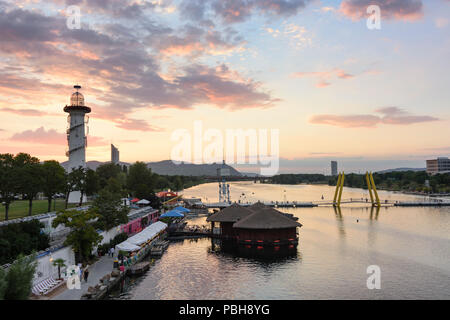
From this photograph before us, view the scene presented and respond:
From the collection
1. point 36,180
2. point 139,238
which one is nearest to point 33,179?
point 36,180

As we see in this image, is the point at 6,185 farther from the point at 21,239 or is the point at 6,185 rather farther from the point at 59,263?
the point at 59,263

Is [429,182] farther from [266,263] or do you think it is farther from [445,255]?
[266,263]

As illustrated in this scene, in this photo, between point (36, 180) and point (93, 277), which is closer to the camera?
point (93, 277)

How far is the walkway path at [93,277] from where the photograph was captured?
2367 cm

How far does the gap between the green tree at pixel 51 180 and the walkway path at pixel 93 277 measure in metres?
18.5

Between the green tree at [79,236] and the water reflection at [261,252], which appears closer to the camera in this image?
the green tree at [79,236]

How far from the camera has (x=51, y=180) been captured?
48.2 metres

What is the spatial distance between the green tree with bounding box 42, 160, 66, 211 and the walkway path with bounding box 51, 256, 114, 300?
18463 mm

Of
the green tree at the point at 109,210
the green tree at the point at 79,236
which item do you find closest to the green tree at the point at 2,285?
the green tree at the point at 79,236

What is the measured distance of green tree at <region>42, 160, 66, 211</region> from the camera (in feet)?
157

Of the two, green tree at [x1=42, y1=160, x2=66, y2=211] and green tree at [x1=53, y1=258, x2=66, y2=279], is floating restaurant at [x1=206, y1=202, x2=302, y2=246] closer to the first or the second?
green tree at [x1=53, y1=258, x2=66, y2=279]

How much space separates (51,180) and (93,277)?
998 inches

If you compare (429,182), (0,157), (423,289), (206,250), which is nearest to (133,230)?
(206,250)

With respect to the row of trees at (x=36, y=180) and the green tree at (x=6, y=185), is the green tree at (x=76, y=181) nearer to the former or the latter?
the row of trees at (x=36, y=180)
